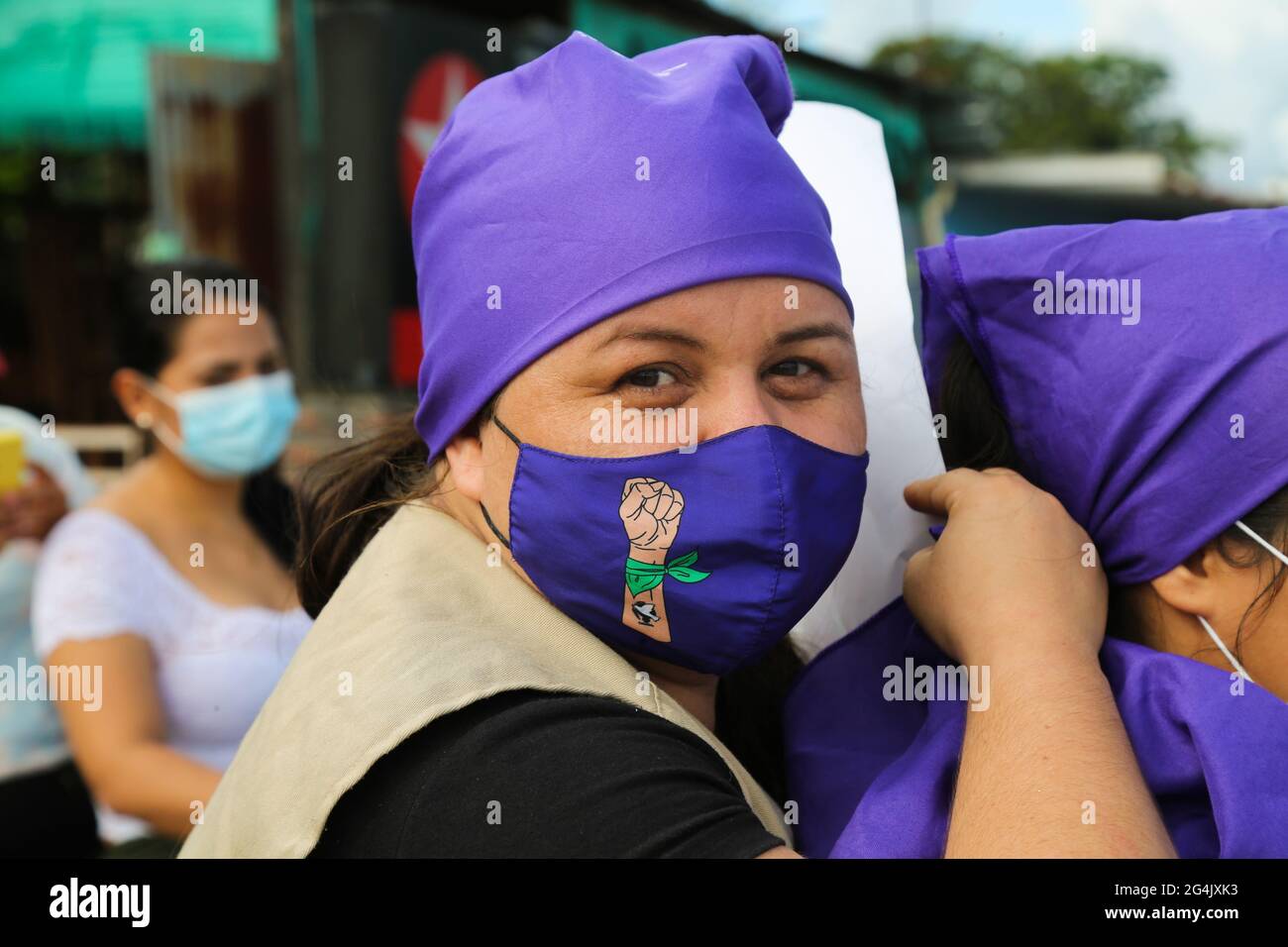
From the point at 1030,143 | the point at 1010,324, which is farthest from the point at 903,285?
the point at 1030,143

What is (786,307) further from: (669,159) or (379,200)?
(379,200)

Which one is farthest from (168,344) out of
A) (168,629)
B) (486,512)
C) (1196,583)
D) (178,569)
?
(1196,583)

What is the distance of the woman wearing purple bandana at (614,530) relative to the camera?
1.31 meters

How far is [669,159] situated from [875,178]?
70 centimetres

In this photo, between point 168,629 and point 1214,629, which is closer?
point 1214,629

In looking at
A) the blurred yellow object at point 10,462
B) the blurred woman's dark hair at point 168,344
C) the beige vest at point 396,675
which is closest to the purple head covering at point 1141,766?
the beige vest at point 396,675

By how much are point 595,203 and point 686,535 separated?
398mm

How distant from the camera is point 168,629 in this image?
357cm

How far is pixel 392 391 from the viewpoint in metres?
7.09

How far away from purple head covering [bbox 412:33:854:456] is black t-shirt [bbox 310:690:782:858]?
43cm

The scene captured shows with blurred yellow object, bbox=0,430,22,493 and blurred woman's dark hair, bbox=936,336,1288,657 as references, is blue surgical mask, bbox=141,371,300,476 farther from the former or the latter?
blurred woman's dark hair, bbox=936,336,1288,657

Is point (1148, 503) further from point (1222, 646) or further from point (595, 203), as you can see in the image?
point (595, 203)

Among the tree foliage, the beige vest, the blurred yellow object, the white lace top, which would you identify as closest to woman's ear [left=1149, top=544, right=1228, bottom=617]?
the beige vest

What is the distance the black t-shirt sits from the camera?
1.24 metres
